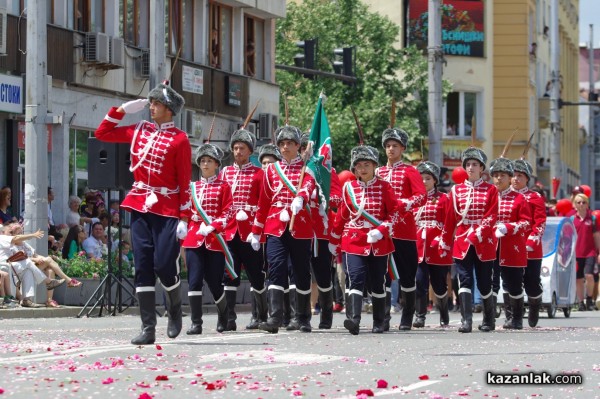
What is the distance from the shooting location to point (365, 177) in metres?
17.7

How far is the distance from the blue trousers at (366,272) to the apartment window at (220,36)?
24.4 meters

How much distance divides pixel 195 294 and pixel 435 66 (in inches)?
776

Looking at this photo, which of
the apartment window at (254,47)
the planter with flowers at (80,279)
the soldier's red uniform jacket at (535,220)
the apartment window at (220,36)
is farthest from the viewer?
the apartment window at (254,47)

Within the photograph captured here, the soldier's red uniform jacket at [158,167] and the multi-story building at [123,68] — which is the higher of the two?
the multi-story building at [123,68]

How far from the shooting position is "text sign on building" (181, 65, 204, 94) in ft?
128

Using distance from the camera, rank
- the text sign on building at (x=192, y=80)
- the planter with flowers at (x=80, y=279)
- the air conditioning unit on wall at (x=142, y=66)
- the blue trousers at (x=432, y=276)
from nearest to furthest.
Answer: the blue trousers at (x=432, y=276), the planter with flowers at (x=80, y=279), the air conditioning unit on wall at (x=142, y=66), the text sign on building at (x=192, y=80)

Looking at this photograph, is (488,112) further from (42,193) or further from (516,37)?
(42,193)

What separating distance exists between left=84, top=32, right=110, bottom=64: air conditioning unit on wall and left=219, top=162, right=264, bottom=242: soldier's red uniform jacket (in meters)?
15.8

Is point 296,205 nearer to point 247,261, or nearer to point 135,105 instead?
point 247,261

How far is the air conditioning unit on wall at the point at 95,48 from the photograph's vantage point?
109ft

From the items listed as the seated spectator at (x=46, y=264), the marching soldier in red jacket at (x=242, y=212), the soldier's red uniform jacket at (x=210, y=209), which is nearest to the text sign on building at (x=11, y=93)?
the seated spectator at (x=46, y=264)

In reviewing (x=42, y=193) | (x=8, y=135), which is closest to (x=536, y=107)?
(x=8, y=135)

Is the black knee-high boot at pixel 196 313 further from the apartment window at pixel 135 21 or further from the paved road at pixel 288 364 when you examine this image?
the apartment window at pixel 135 21

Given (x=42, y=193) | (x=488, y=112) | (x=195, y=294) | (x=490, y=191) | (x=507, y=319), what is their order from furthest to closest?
(x=488, y=112), (x=42, y=193), (x=507, y=319), (x=490, y=191), (x=195, y=294)
